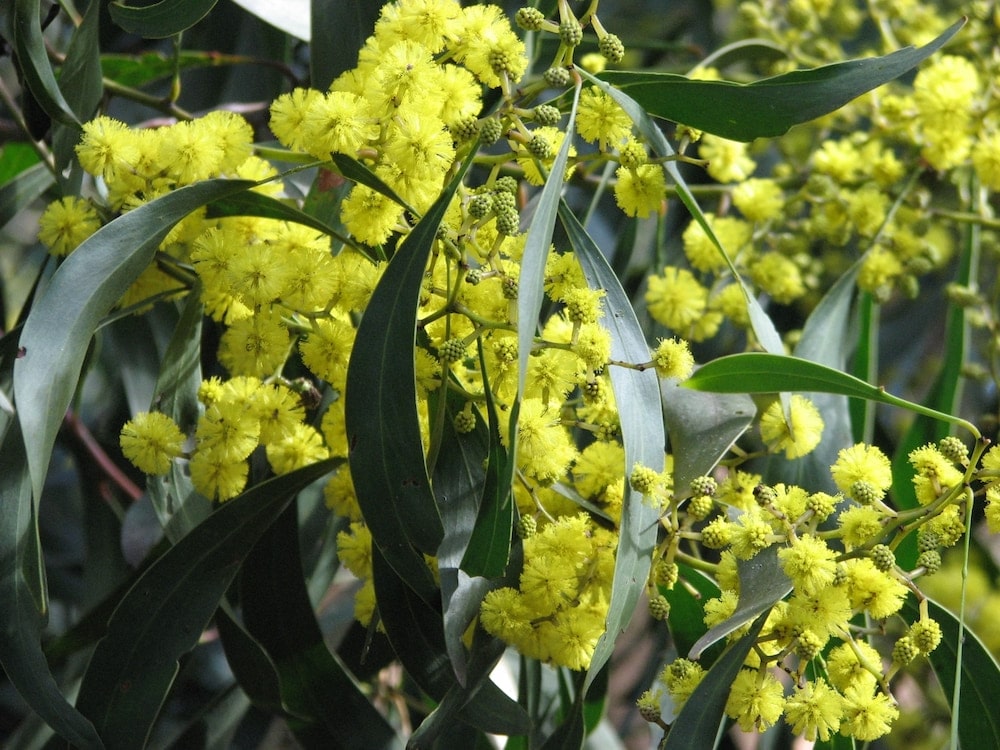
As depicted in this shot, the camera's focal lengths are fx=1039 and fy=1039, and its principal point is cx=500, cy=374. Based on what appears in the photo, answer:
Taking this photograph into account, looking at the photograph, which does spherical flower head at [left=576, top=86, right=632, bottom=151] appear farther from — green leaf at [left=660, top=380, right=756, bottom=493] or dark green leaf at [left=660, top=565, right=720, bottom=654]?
dark green leaf at [left=660, top=565, right=720, bottom=654]

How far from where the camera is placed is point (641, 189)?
1.03 m

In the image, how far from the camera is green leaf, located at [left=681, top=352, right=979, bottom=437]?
89 cm

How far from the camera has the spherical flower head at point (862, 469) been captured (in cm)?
102

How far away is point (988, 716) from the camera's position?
106 centimetres

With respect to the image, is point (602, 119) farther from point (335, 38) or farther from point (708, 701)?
point (708, 701)

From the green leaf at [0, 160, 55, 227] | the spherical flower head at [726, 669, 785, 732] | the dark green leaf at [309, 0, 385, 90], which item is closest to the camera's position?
the spherical flower head at [726, 669, 785, 732]

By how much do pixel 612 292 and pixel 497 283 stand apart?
5.2 inches

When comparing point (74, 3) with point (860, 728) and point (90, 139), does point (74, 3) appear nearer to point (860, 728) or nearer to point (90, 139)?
point (90, 139)

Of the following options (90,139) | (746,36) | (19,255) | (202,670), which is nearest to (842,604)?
(90,139)

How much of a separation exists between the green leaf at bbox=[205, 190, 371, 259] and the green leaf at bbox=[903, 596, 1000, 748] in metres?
0.69

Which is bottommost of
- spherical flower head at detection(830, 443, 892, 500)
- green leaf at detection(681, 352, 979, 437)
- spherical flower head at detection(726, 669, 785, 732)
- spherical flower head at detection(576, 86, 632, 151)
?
spherical flower head at detection(726, 669, 785, 732)

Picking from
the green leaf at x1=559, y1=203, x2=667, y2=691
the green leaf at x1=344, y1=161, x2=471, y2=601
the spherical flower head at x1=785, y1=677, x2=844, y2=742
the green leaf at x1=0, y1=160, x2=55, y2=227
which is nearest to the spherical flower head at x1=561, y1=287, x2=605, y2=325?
the green leaf at x1=559, y1=203, x2=667, y2=691

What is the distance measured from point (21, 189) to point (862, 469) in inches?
46.4

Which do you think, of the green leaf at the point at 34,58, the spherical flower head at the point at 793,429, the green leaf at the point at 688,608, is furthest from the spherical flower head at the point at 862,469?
the green leaf at the point at 34,58
